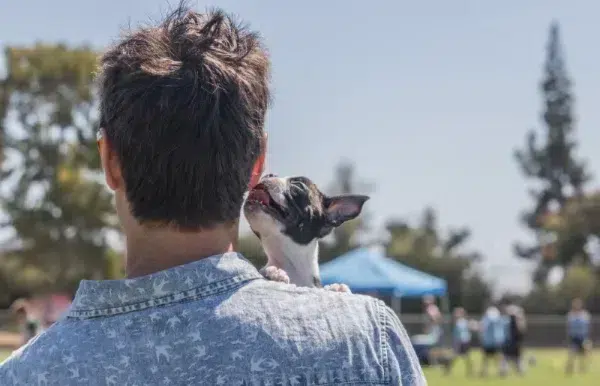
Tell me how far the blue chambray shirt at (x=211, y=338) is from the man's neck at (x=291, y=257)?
250 centimetres

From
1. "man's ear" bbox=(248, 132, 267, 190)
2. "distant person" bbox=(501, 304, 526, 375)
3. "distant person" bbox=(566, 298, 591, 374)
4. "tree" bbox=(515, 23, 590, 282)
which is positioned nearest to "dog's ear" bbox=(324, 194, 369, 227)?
"man's ear" bbox=(248, 132, 267, 190)

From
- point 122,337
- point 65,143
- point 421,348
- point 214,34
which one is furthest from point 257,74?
point 65,143

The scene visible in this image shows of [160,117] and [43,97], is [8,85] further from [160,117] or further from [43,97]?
[160,117]

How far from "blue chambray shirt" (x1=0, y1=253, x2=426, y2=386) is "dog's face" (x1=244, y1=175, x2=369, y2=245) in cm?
239

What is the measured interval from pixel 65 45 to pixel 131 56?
46592 mm

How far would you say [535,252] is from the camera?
73.1 metres

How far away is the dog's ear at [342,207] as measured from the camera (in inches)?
171

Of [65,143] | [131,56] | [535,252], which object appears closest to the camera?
[131,56]

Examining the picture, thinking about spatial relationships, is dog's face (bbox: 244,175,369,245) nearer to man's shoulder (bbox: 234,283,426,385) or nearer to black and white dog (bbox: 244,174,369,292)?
black and white dog (bbox: 244,174,369,292)

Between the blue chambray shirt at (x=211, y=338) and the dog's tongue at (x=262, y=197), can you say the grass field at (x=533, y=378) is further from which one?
the blue chambray shirt at (x=211, y=338)

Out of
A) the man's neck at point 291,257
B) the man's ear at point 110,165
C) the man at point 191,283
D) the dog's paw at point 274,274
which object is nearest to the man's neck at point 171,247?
the man at point 191,283

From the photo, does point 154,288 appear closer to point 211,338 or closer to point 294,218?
point 211,338

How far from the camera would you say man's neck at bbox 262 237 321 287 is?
451cm

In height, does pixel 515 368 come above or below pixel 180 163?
below
